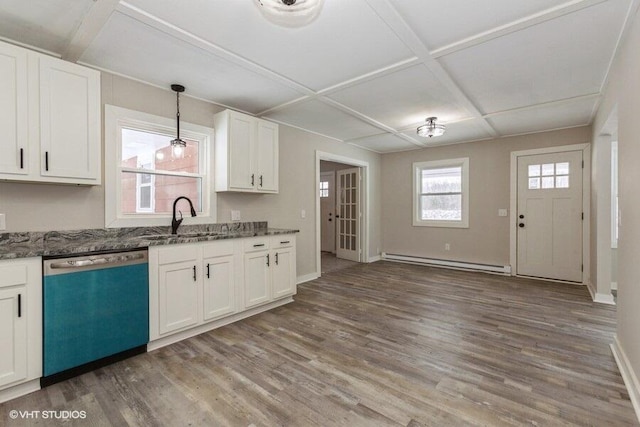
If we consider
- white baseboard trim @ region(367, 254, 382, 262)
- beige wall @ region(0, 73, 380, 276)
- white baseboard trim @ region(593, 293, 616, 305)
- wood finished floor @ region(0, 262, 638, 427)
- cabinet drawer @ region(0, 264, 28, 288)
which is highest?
beige wall @ region(0, 73, 380, 276)

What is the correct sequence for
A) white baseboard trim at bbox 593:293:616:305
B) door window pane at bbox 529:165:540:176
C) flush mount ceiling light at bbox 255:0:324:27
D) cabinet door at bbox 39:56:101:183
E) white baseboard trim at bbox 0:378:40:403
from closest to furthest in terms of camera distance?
flush mount ceiling light at bbox 255:0:324:27, white baseboard trim at bbox 0:378:40:403, cabinet door at bbox 39:56:101:183, white baseboard trim at bbox 593:293:616:305, door window pane at bbox 529:165:540:176

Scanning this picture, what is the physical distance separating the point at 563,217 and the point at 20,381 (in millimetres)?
6375

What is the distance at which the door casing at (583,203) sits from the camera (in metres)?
4.40

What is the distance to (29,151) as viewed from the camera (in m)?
2.12

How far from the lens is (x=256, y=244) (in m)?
3.27

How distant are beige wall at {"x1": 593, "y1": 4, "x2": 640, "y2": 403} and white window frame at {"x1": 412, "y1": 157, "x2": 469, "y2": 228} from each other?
10.4ft

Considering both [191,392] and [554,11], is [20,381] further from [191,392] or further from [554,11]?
[554,11]

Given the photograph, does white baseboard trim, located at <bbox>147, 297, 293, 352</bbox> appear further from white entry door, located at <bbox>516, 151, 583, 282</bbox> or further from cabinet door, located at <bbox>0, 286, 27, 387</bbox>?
white entry door, located at <bbox>516, 151, 583, 282</bbox>

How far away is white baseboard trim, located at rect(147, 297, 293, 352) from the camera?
2.54 meters

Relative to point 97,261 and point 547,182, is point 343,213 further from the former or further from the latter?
point 97,261

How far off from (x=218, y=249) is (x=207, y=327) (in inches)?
29.9

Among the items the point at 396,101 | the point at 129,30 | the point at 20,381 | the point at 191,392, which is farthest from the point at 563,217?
the point at 20,381

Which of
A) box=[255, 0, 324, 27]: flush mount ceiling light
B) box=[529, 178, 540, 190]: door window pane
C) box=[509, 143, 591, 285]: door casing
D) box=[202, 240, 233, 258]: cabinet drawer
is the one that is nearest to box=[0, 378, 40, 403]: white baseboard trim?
box=[202, 240, 233, 258]: cabinet drawer

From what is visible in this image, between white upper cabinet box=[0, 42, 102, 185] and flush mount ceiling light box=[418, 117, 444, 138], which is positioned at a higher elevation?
flush mount ceiling light box=[418, 117, 444, 138]
